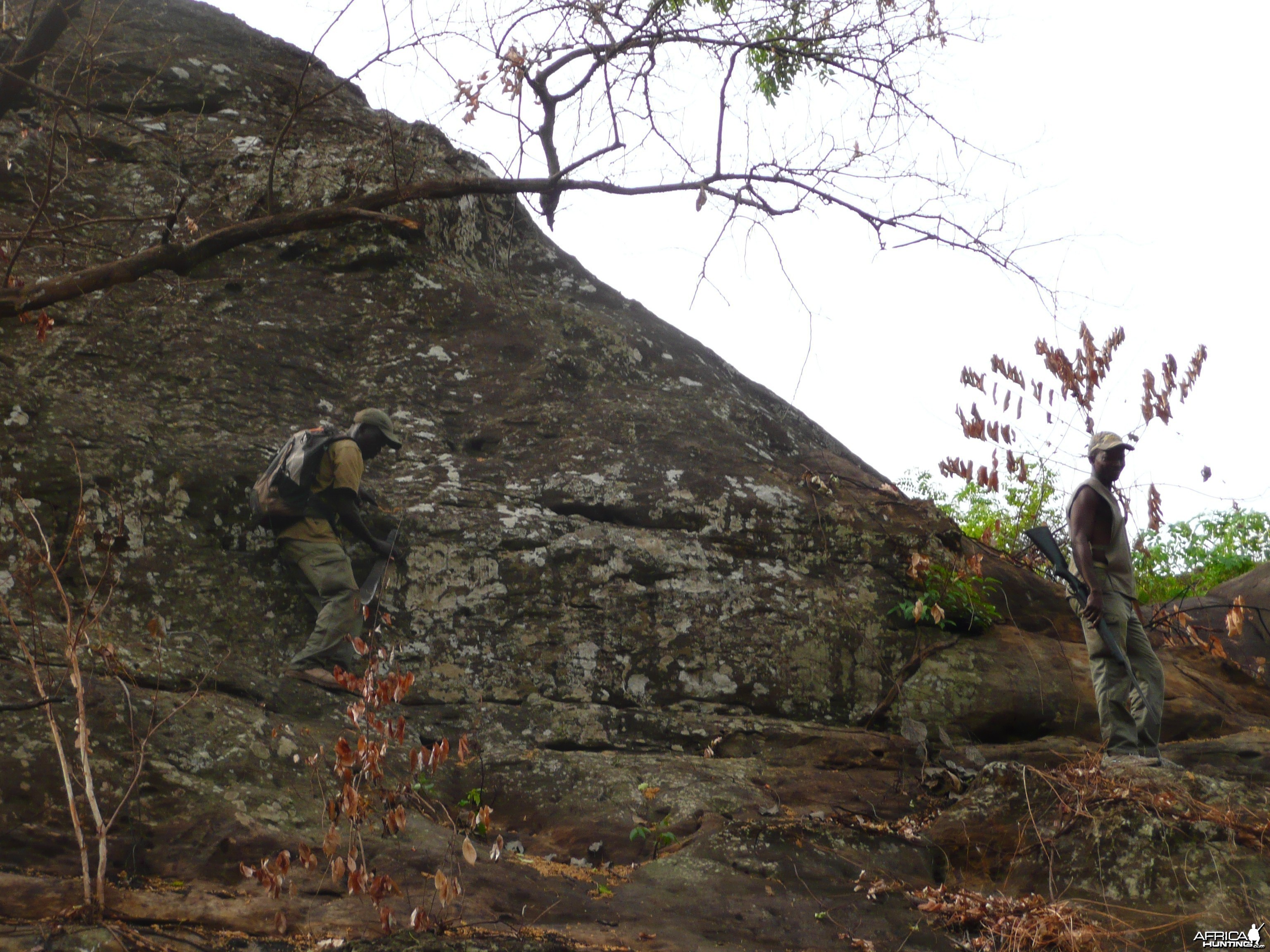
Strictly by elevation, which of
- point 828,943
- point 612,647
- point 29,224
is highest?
point 29,224

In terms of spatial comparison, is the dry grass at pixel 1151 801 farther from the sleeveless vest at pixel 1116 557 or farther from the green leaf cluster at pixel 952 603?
the green leaf cluster at pixel 952 603

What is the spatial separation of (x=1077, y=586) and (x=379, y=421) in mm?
4831

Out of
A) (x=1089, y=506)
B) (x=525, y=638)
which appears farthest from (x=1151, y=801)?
(x=525, y=638)

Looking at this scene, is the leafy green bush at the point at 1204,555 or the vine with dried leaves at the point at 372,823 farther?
the leafy green bush at the point at 1204,555

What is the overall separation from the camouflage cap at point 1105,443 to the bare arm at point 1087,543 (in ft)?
1.02

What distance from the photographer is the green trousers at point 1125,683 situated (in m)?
5.95

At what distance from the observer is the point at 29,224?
5180 millimetres

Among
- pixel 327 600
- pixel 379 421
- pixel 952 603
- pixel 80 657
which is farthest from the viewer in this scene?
pixel 952 603

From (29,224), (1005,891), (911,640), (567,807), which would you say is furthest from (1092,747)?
(29,224)

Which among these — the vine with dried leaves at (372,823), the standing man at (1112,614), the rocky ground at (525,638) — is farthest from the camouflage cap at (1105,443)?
the vine with dried leaves at (372,823)

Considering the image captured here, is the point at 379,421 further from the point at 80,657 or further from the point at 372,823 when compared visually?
the point at 372,823

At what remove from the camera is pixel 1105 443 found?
6375mm

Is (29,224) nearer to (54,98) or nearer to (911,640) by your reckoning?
(54,98)

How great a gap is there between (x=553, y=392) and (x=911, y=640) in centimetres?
380
